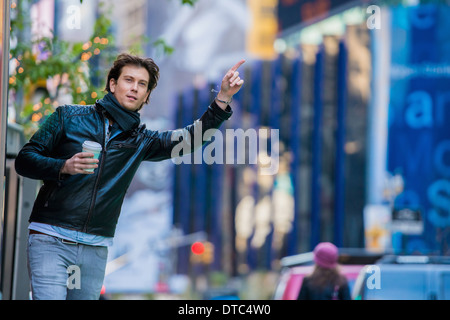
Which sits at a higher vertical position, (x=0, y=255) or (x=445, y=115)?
(x=445, y=115)

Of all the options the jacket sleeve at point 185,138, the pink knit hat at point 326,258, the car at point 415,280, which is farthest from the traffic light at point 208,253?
the jacket sleeve at point 185,138

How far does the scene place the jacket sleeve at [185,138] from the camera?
A: 423 centimetres

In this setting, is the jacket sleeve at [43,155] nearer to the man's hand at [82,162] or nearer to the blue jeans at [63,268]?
the man's hand at [82,162]

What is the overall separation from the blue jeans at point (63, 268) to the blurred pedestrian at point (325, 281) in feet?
12.1

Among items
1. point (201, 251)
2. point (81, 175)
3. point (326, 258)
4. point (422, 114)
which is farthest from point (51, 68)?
point (201, 251)

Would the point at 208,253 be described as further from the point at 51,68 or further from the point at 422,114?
the point at 51,68

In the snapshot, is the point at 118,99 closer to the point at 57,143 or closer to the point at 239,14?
the point at 57,143

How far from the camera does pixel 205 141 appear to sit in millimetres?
4312

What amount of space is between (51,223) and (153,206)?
147 feet

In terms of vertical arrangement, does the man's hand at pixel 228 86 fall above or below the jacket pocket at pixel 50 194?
above

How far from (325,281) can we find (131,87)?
3898 millimetres

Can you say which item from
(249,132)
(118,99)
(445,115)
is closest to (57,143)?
(118,99)

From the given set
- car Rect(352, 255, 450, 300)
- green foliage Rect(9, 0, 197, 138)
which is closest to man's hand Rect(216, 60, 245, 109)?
car Rect(352, 255, 450, 300)
